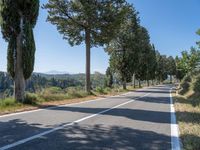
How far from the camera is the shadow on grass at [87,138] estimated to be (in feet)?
22.9

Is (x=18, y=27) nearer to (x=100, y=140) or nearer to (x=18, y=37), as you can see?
(x=18, y=37)

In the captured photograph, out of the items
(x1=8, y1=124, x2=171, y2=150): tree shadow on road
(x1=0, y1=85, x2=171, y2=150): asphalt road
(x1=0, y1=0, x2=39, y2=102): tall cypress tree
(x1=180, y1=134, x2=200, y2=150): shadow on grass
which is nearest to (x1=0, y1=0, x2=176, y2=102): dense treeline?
(x1=0, y1=0, x2=39, y2=102): tall cypress tree

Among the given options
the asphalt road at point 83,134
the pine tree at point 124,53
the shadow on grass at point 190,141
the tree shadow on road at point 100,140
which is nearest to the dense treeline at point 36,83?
the pine tree at point 124,53

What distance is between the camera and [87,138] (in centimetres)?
782

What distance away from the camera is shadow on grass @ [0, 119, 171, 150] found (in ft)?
22.9

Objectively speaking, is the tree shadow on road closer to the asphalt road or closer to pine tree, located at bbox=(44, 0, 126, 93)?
the asphalt road

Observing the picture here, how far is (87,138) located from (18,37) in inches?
424

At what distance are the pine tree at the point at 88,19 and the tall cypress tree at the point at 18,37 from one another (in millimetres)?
12717

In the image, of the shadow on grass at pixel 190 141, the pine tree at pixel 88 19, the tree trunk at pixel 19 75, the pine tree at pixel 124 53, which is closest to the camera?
the shadow on grass at pixel 190 141

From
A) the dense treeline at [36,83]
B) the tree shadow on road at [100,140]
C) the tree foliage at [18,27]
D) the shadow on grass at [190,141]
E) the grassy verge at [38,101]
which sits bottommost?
the shadow on grass at [190,141]

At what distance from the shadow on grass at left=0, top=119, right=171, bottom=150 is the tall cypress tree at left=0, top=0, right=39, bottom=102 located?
25.8ft

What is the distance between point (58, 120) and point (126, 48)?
4089cm

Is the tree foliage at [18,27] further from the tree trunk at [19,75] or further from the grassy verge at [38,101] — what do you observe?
the grassy verge at [38,101]

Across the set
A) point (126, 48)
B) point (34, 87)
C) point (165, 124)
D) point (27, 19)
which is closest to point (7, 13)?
point (27, 19)
